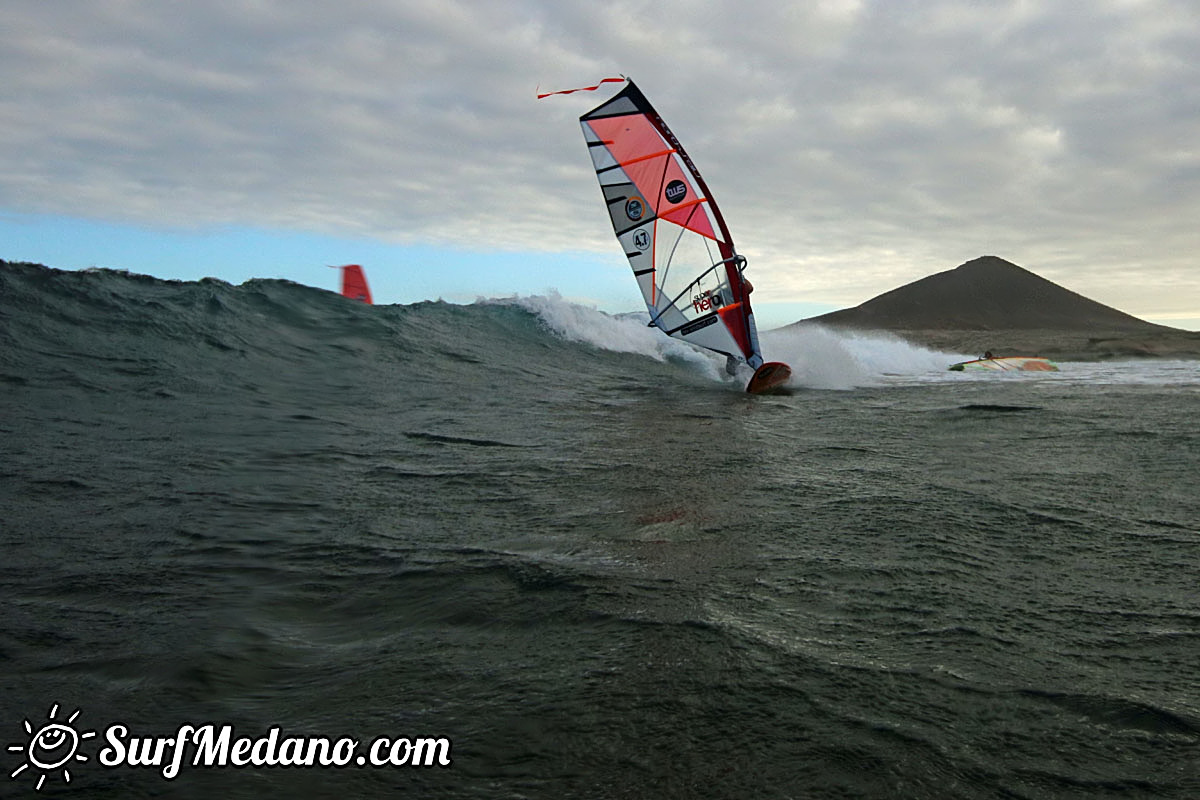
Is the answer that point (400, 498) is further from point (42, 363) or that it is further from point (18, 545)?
point (42, 363)

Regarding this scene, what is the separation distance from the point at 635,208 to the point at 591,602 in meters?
9.75

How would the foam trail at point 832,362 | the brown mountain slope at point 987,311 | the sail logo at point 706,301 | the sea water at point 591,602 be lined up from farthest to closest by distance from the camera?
the brown mountain slope at point 987,311 → the foam trail at point 832,362 → the sail logo at point 706,301 → the sea water at point 591,602

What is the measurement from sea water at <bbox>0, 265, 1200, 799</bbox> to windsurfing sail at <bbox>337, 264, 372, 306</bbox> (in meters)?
11.5

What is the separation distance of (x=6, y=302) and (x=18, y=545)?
293 inches

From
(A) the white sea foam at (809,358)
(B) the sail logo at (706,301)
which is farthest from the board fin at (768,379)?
(B) the sail logo at (706,301)

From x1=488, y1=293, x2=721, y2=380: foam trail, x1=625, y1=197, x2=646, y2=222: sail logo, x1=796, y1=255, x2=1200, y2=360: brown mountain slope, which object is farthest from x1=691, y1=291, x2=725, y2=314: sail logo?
x1=796, y1=255, x2=1200, y2=360: brown mountain slope

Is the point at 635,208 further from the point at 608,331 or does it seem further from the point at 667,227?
the point at 608,331

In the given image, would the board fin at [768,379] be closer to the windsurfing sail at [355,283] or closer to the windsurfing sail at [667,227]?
the windsurfing sail at [667,227]

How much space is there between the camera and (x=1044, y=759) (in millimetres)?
1742

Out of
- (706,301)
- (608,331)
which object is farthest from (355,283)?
(706,301)

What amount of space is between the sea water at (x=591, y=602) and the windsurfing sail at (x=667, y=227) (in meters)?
4.78

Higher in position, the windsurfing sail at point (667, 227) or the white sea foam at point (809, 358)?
the windsurfing sail at point (667, 227)

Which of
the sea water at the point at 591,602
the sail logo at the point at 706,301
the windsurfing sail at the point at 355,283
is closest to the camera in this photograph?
the sea water at the point at 591,602

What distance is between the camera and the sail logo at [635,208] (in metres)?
11.7
